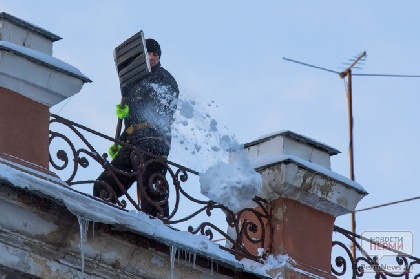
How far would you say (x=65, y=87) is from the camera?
1163 cm

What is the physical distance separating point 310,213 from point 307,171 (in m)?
0.35

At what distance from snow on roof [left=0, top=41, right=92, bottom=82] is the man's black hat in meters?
1.84

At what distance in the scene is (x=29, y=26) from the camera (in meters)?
11.6

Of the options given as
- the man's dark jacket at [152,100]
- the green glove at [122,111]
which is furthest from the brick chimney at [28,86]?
the green glove at [122,111]

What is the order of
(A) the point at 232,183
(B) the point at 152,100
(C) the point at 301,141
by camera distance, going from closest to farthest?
(A) the point at 232,183 → (C) the point at 301,141 → (B) the point at 152,100

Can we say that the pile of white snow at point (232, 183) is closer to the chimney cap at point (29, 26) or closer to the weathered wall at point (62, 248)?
the weathered wall at point (62, 248)

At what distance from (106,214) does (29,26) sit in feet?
5.00

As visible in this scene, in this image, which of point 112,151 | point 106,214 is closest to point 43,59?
point 106,214

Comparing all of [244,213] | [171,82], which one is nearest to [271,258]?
[244,213]

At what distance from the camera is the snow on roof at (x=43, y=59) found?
37.2 feet

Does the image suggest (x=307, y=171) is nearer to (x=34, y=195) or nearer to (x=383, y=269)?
(x=383, y=269)

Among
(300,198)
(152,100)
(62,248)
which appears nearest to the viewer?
(62,248)

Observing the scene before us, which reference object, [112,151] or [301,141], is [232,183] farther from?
[112,151]

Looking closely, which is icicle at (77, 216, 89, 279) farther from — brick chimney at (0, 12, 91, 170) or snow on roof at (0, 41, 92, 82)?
snow on roof at (0, 41, 92, 82)
